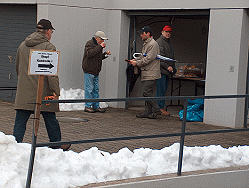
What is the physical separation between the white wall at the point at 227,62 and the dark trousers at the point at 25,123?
184 inches

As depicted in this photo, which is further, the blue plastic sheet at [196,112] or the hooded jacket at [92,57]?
the hooded jacket at [92,57]

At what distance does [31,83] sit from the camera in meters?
5.87

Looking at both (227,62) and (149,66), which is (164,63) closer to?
(149,66)

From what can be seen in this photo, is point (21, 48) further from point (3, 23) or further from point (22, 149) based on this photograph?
point (3, 23)

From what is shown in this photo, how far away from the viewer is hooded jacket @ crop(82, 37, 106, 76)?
10445mm

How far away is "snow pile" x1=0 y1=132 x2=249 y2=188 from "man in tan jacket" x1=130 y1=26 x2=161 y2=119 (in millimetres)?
3908

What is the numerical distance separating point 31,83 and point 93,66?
16.0ft

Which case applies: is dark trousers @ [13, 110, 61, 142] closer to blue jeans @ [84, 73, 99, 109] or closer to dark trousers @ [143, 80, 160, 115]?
dark trousers @ [143, 80, 160, 115]

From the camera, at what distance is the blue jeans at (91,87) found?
35.2 feet

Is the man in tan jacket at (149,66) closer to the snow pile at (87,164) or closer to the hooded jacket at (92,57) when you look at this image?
the hooded jacket at (92,57)

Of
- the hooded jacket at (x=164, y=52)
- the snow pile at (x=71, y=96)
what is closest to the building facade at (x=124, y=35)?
the snow pile at (x=71, y=96)

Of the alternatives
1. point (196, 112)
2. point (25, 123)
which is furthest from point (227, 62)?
point (25, 123)

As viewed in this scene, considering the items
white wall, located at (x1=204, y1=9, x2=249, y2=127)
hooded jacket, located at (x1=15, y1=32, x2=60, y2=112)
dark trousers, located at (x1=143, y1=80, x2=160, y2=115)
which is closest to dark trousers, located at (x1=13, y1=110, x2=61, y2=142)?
hooded jacket, located at (x1=15, y1=32, x2=60, y2=112)

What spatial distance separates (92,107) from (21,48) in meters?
5.00
